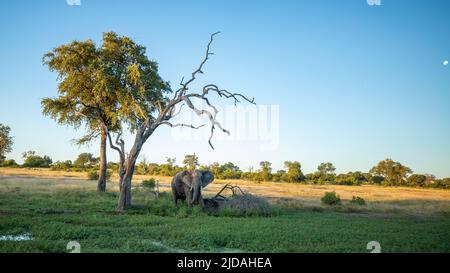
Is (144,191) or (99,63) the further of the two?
(144,191)

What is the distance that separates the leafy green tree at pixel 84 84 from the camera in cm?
2592

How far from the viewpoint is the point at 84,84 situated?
26.7 meters

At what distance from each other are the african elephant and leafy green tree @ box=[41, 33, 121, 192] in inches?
299

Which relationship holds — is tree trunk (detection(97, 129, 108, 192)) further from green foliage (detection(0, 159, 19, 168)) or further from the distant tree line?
green foliage (detection(0, 159, 19, 168))

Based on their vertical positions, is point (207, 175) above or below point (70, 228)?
above

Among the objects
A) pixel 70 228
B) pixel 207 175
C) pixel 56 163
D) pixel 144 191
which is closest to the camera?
pixel 70 228

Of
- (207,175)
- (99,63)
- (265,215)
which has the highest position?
(99,63)

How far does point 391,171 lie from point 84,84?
303ft

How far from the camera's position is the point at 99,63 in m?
26.4

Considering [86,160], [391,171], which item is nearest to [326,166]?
[391,171]

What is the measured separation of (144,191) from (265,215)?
45.7 ft
